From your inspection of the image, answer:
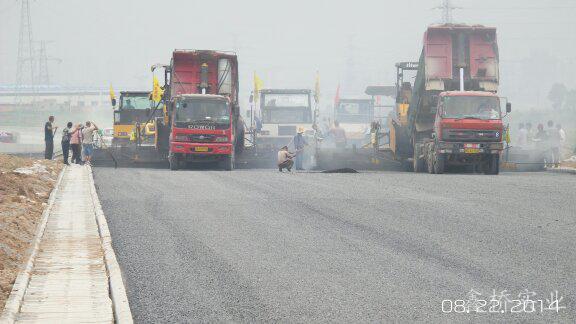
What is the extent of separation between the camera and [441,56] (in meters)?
29.0

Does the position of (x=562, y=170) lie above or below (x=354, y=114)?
below

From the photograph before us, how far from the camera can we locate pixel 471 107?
92.6 feet

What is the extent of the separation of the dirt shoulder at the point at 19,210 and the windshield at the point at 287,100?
59.4ft

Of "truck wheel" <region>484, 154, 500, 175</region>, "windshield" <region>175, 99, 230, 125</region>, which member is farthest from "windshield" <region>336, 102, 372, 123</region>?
"truck wheel" <region>484, 154, 500, 175</region>

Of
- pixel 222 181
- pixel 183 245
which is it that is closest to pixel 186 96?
pixel 222 181

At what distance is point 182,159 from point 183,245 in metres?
19.9

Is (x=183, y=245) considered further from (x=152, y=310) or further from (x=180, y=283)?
(x=152, y=310)

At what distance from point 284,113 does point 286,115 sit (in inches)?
5.8

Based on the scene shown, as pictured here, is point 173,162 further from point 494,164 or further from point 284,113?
point 284,113

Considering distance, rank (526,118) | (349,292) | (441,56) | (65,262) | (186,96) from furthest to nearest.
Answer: (526,118)
(186,96)
(441,56)
(65,262)
(349,292)

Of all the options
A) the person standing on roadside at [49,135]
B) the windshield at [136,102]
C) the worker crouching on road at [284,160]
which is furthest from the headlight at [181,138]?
the windshield at [136,102]

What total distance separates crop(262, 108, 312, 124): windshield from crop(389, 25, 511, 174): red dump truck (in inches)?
590

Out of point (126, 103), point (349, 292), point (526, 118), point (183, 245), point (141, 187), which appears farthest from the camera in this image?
point (526, 118)

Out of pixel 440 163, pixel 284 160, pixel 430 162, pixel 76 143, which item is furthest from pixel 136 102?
pixel 440 163
